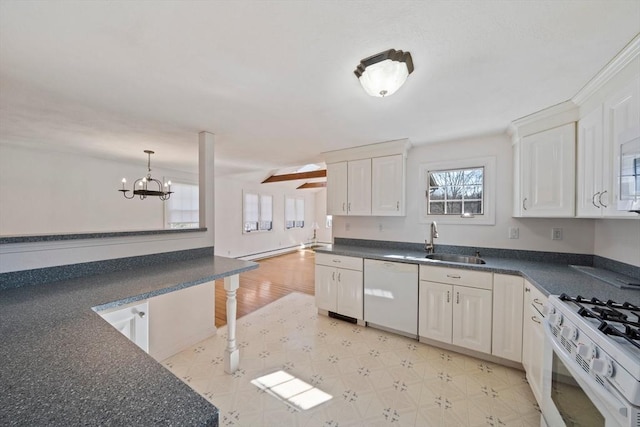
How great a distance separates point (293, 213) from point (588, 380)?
7.99 meters

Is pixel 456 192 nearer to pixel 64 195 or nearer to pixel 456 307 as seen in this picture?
pixel 456 307

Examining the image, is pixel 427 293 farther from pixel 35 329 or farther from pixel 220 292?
pixel 220 292

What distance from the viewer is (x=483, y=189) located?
110 inches

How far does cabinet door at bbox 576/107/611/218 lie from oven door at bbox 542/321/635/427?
0.98 m

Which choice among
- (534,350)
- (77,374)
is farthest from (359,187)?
(77,374)

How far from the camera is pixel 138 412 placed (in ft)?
1.79

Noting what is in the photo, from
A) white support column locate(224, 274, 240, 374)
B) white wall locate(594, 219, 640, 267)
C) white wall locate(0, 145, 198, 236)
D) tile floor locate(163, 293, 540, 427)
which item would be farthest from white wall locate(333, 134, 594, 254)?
white wall locate(0, 145, 198, 236)

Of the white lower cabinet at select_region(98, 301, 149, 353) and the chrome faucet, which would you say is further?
the chrome faucet

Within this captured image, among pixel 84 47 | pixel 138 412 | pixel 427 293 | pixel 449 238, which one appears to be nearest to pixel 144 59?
pixel 84 47

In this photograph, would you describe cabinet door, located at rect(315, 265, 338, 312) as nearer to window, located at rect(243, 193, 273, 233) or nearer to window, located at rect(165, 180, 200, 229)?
window, located at rect(165, 180, 200, 229)

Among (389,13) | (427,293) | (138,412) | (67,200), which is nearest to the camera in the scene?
(138,412)

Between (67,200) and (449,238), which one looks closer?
(449,238)

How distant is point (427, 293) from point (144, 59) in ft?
9.77

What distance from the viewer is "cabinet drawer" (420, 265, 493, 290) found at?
222 centimetres
